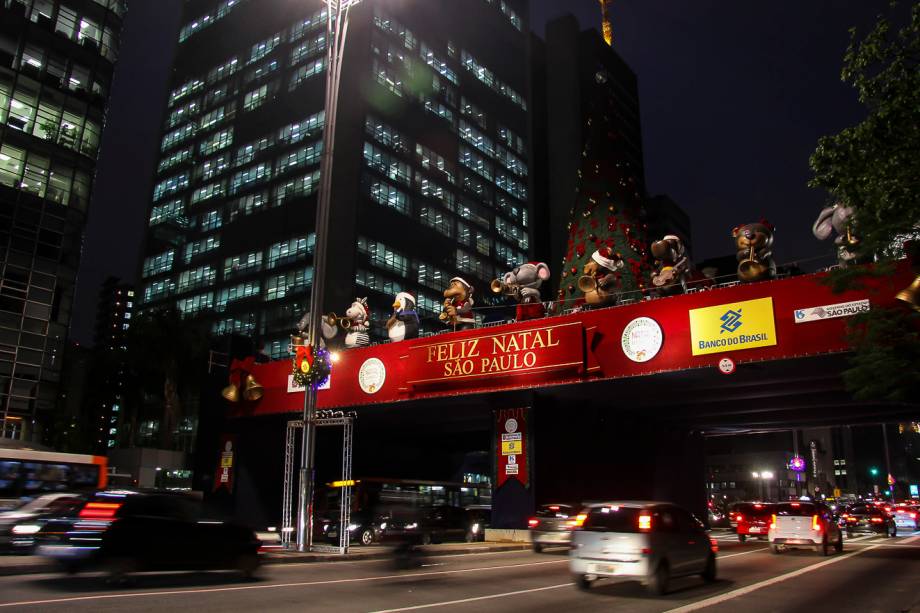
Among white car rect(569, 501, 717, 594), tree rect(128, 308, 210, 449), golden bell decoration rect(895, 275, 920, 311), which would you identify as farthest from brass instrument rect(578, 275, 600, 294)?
tree rect(128, 308, 210, 449)

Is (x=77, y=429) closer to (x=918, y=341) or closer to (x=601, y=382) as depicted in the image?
(x=601, y=382)

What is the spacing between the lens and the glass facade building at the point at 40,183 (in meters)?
45.1

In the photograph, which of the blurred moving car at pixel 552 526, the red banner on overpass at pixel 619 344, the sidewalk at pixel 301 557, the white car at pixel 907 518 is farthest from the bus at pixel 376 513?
the white car at pixel 907 518

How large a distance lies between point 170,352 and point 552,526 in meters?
43.4

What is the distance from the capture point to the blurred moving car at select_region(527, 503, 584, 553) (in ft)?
71.3

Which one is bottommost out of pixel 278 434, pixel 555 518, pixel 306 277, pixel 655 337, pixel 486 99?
pixel 555 518

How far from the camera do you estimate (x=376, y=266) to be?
250 feet

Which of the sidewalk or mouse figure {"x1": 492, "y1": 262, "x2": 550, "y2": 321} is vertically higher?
mouse figure {"x1": 492, "y1": 262, "x2": 550, "y2": 321}

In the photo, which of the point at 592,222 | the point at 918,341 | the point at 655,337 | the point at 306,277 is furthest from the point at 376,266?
the point at 918,341

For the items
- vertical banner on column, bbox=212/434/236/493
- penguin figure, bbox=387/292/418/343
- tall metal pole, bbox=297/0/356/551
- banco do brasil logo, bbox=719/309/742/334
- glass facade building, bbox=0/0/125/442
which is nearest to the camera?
tall metal pole, bbox=297/0/356/551

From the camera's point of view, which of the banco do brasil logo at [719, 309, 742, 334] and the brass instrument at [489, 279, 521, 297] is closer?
the banco do brasil logo at [719, 309, 742, 334]

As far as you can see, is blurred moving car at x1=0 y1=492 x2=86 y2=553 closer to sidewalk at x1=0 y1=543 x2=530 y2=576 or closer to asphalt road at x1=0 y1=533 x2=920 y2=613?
sidewalk at x1=0 y1=543 x2=530 y2=576

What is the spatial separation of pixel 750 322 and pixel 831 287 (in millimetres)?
2673

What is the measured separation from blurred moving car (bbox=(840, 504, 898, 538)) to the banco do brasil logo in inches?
689
